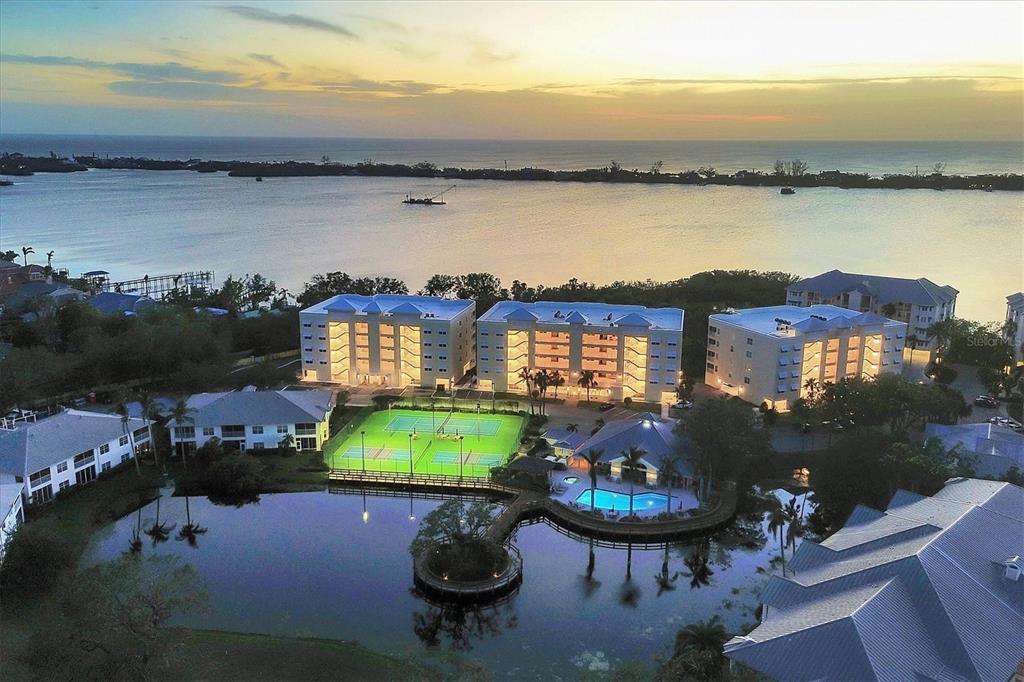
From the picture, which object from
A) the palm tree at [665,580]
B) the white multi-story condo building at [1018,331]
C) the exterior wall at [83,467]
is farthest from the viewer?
the white multi-story condo building at [1018,331]

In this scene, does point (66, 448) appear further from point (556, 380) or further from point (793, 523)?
point (793, 523)

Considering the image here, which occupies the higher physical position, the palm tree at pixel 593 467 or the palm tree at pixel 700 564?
the palm tree at pixel 593 467

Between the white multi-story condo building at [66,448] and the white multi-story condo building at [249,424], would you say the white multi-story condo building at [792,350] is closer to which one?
the white multi-story condo building at [249,424]

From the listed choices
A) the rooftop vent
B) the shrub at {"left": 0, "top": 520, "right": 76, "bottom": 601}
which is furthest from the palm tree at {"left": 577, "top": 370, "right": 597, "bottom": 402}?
the shrub at {"left": 0, "top": 520, "right": 76, "bottom": 601}

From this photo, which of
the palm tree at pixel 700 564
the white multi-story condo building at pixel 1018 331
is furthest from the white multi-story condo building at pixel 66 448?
the white multi-story condo building at pixel 1018 331

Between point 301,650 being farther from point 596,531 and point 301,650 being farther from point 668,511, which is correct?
point 668,511
